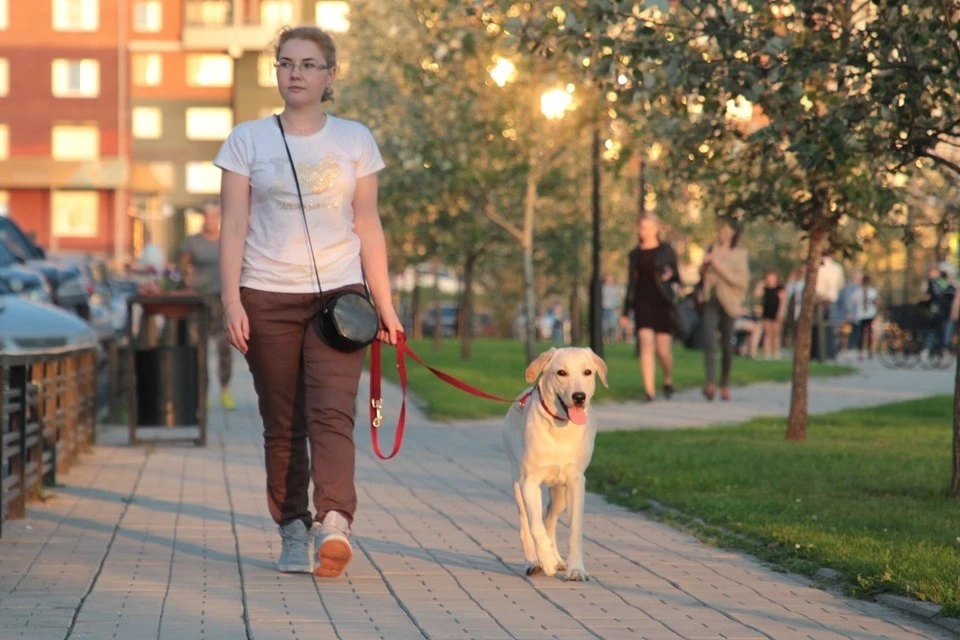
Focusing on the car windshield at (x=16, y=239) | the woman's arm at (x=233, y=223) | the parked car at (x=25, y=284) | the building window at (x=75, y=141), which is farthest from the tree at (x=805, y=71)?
the building window at (x=75, y=141)

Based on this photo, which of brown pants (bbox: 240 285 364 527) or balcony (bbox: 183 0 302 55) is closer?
brown pants (bbox: 240 285 364 527)

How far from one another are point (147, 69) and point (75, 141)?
811 cm

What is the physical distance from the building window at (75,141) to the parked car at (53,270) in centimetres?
6405

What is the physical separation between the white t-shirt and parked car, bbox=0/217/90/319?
13909 millimetres

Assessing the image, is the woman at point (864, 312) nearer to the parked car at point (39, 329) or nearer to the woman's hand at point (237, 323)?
the parked car at point (39, 329)

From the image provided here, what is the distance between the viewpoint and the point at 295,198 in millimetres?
7797

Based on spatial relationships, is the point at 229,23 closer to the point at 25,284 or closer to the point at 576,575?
the point at 25,284

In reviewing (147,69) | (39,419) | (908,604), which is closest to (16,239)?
(39,419)

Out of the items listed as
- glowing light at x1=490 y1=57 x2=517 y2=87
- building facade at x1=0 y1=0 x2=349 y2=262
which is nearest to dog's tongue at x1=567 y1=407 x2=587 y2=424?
glowing light at x1=490 y1=57 x2=517 y2=87

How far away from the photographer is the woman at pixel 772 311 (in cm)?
3444

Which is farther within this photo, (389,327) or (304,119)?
(389,327)

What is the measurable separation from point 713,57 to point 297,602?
5.89 meters

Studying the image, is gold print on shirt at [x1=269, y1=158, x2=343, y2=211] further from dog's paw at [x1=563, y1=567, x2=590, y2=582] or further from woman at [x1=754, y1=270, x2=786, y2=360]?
woman at [x1=754, y1=270, x2=786, y2=360]

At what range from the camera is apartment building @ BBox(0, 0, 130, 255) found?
8825 centimetres
